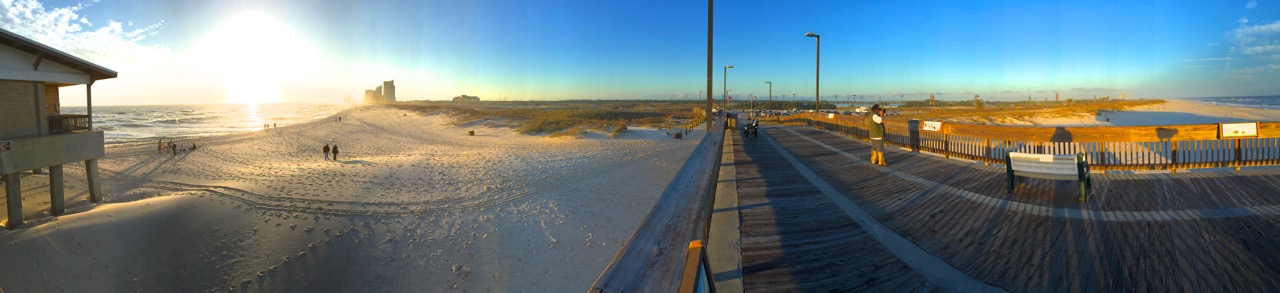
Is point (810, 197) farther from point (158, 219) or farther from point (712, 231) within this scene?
point (158, 219)

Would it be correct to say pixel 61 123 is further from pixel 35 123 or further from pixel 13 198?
pixel 13 198

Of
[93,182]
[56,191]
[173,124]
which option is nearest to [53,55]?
[56,191]

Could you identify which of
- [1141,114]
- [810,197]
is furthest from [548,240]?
[1141,114]

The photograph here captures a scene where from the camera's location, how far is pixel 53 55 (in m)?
13.5

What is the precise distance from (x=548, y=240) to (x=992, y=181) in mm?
8061

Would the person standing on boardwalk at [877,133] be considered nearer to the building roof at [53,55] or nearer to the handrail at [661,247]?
the handrail at [661,247]

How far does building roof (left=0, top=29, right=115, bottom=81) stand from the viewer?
482 inches

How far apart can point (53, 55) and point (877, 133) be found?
79.1 ft

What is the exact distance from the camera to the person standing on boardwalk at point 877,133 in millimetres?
8531

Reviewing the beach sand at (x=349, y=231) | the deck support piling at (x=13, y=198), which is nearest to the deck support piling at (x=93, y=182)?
the beach sand at (x=349, y=231)

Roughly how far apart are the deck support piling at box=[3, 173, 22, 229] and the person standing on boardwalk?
23131 millimetres

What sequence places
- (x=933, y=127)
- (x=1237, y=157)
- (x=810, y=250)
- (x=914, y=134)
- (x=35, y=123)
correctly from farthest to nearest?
(x=35, y=123), (x=914, y=134), (x=933, y=127), (x=1237, y=157), (x=810, y=250)

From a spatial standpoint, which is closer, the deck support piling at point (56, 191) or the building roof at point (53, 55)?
the building roof at point (53, 55)

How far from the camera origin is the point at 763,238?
4199mm
